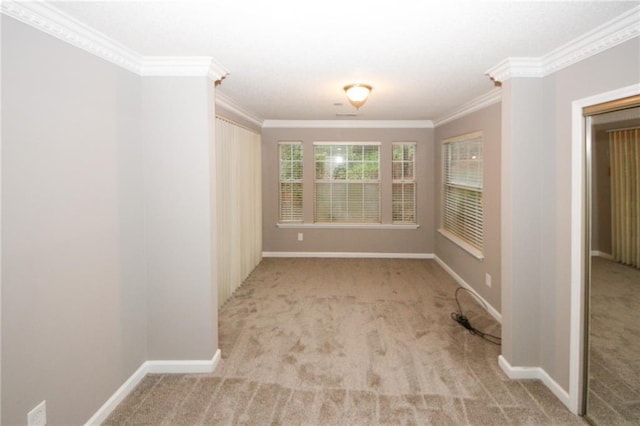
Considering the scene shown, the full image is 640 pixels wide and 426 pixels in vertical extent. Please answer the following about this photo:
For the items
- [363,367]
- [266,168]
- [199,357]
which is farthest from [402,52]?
[266,168]

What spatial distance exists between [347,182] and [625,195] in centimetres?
494

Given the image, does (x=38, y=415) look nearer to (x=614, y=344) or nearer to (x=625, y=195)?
(x=614, y=344)

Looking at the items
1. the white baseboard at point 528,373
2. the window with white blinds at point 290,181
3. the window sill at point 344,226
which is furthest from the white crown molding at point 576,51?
the window with white blinds at point 290,181

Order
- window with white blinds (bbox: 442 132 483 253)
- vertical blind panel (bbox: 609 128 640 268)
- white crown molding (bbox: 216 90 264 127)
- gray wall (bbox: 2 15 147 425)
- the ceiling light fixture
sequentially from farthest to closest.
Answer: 1. window with white blinds (bbox: 442 132 483 253)
2. white crown molding (bbox: 216 90 264 127)
3. the ceiling light fixture
4. vertical blind panel (bbox: 609 128 640 268)
5. gray wall (bbox: 2 15 147 425)

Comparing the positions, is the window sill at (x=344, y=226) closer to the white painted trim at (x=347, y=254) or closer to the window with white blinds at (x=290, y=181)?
the window with white blinds at (x=290, y=181)

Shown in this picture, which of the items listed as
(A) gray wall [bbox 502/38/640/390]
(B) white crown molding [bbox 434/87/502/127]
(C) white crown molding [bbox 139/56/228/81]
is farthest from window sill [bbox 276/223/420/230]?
(C) white crown molding [bbox 139/56/228/81]

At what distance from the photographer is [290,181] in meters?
6.87

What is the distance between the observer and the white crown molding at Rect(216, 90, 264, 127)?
4.19 metres

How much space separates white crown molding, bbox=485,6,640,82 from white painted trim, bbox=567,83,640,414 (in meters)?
0.30

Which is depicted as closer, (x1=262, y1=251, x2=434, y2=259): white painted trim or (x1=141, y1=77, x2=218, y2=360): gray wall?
(x1=141, y1=77, x2=218, y2=360): gray wall

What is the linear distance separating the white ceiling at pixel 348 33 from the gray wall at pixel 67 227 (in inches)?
14.1

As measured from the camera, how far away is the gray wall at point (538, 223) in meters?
2.56

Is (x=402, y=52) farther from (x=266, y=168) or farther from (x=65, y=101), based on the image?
(x=266, y=168)

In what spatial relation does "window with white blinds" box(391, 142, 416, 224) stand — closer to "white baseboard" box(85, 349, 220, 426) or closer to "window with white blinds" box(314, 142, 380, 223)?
"window with white blinds" box(314, 142, 380, 223)
